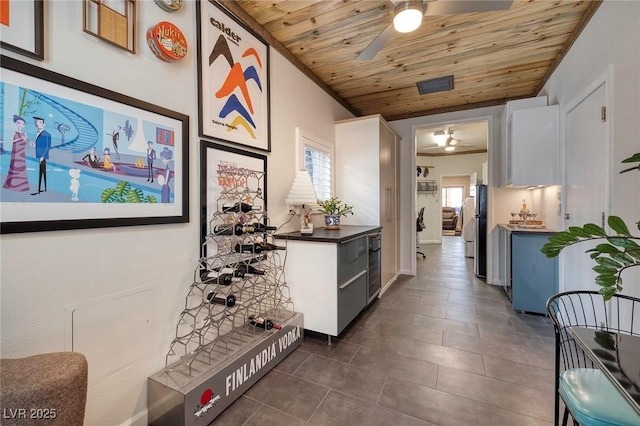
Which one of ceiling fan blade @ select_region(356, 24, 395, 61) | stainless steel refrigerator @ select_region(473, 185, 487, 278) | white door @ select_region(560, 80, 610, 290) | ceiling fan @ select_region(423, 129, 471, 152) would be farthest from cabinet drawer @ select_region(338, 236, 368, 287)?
ceiling fan @ select_region(423, 129, 471, 152)

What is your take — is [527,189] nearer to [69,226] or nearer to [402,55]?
[402,55]

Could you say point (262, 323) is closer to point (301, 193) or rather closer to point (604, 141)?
point (301, 193)

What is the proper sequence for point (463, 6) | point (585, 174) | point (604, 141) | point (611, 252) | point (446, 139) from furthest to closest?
point (446, 139), point (585, 174), point (604, 141), point (463, 6), point (611, 252)

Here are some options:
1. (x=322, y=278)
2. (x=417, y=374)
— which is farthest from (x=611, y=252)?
(x=322, y=278)

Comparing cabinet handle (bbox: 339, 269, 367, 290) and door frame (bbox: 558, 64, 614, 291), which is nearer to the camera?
door frame (bbox: 558, 64, 614, 291)

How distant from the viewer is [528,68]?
297cm

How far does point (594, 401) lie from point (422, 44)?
110 inches

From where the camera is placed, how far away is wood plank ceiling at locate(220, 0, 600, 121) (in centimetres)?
209

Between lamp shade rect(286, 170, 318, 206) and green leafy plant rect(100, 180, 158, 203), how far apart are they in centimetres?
123

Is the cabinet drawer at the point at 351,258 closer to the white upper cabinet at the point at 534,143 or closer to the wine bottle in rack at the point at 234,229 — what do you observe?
the wine bottle in rack at the point at 234,229

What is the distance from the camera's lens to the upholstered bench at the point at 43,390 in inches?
29.0

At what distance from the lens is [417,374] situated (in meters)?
1.86

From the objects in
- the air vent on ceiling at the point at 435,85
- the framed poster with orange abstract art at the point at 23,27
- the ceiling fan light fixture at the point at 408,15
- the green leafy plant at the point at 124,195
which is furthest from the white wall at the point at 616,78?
the framed poster with orange abstract art at the point at 23,27

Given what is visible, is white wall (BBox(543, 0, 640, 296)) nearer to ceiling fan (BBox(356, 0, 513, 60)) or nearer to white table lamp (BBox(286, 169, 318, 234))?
ceiling fan (BBox(356, 0, 513, 60))
